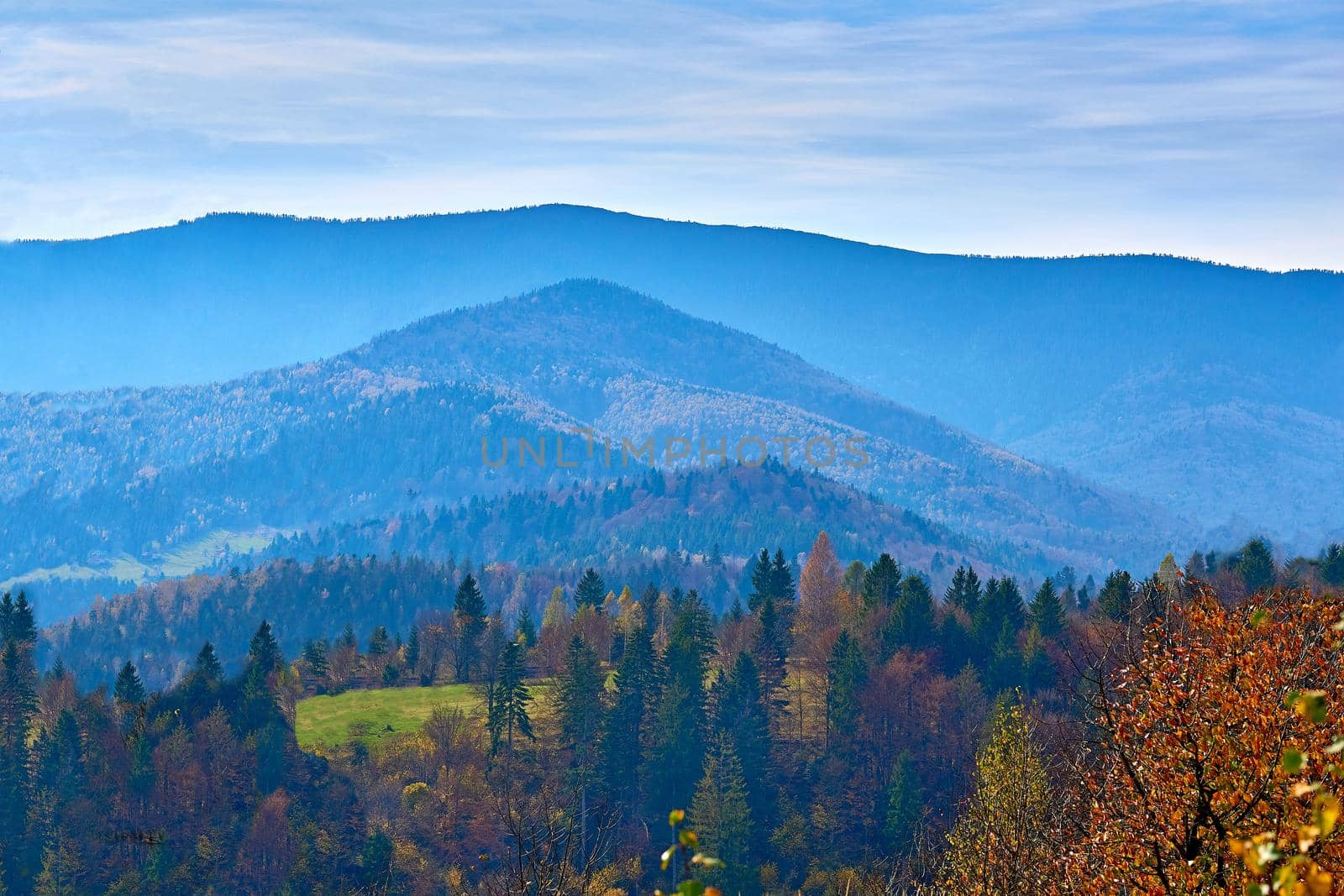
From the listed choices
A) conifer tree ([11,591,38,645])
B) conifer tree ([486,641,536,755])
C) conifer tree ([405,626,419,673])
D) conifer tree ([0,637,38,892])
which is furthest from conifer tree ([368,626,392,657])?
conifer tree ([0,637,38,892])

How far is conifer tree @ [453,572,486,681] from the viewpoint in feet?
356

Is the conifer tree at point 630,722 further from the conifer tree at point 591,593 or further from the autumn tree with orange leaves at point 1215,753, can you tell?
the autumn tree with orange leaves at point 1215,753

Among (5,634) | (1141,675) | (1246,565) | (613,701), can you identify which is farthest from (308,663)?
(1141,675)

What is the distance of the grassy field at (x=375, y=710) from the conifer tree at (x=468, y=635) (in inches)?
117

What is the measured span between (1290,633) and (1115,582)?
254 feet

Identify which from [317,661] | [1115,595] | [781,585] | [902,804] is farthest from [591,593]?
[1115,595]

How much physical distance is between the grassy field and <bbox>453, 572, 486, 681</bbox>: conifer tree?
297 centimetres

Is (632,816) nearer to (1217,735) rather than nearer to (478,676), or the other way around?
(478,676)

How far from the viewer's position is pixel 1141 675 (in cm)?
1911

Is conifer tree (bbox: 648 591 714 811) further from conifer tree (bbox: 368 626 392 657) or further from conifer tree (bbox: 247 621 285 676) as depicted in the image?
conifer tree (bbox: 368 626 392 657)

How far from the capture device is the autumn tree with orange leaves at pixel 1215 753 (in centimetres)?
1642

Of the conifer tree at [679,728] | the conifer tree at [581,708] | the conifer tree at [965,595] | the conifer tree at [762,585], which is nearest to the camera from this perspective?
the conifer tree at [581,708]

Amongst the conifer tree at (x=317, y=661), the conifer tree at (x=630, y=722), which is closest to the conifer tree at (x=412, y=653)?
the conifer tree at (x=317, y=661)

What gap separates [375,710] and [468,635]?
1144 centimetres
